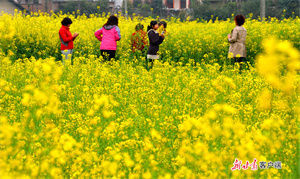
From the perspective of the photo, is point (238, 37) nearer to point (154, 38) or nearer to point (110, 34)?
point (154, 38)

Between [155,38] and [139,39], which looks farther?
[139,39]

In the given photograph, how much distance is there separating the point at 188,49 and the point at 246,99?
5.75m

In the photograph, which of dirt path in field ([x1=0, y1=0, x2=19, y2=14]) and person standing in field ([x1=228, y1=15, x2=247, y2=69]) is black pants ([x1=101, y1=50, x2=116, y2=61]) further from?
dirt path in field ([x1=0, y1=0, x2=19, y2=14])

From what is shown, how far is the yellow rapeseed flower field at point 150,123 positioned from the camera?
3434mm

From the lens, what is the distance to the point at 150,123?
14.5 feet

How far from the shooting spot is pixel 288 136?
420 centimetres

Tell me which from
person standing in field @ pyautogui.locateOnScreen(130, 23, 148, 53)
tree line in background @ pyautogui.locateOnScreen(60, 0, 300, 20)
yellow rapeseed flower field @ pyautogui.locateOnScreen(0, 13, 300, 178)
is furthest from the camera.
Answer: tree line in background @ pyautogui.locateOnScreen(60, 0, 300, 20)

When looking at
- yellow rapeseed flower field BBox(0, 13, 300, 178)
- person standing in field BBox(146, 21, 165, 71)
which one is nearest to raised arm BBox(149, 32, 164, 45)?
person standing in field BBox(146, 21, 165, 71)

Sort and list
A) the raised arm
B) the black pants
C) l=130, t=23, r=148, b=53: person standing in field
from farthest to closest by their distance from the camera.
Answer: l=130, t=23, r=148, b=53: person standing in field, the black pants, the raised arm

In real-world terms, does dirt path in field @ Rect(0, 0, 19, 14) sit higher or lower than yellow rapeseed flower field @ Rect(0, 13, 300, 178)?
higher

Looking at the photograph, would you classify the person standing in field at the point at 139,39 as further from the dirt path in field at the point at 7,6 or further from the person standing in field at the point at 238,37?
the dirt path in field at the point at 7,6

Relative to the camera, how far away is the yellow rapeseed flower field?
3434 millimetres

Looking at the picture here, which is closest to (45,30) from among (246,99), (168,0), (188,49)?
(188,49)

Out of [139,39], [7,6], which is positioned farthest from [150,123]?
[7,6]
